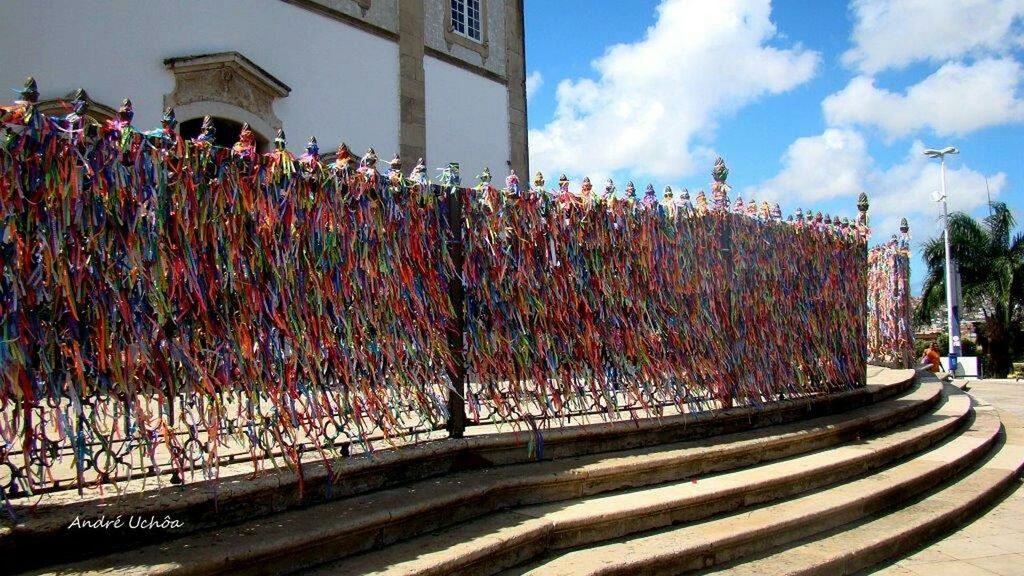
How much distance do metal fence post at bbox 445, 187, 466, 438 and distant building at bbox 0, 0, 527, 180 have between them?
224 inches

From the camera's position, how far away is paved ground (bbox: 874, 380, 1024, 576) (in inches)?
179

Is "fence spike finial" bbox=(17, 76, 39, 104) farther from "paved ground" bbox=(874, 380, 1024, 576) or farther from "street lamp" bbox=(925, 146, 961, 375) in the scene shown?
"street lamp" bbox=(925, 146, 961, 375)

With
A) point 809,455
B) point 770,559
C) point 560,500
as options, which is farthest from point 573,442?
point 809,455

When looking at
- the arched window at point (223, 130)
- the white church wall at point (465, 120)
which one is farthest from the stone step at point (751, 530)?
the white church wall at point (465, 120)

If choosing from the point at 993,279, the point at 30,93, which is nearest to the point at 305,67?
the point at 30,93

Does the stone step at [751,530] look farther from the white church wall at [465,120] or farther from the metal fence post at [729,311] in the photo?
the white church wall at [465,120]

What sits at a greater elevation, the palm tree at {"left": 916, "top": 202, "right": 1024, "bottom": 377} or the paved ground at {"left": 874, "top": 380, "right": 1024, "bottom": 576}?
the palm tree at {"left": 916, "top": 202, "right": 1024, "bottom": 377}

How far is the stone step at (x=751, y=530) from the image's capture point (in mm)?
3683

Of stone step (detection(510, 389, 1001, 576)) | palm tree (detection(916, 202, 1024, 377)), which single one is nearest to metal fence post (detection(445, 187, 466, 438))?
stone step (detection(510, 389, 1001, 576))

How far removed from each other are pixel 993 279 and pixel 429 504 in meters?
26.6

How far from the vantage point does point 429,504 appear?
358 cm

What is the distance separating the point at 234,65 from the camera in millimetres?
9398

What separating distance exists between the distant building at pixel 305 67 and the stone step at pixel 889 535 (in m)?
8.35
